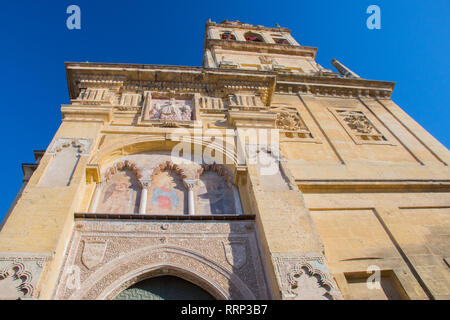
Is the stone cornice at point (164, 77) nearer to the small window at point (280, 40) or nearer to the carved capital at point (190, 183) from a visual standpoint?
the carved capital at point (190, 183)

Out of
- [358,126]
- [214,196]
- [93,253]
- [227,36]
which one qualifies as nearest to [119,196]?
[93,253]

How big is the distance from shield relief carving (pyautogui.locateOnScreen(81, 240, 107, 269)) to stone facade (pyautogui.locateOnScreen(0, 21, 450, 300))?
0.02 m

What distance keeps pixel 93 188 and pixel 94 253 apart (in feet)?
5.54

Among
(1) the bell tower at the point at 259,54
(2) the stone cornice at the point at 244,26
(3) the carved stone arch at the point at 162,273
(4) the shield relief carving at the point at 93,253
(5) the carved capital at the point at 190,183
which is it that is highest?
(2) the stone cornice at the point at 244,26

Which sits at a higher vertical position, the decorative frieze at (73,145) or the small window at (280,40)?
the small window at (280,40)

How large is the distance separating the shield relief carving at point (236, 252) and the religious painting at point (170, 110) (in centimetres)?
379

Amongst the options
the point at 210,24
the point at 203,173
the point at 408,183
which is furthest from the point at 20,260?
the point at 210,24

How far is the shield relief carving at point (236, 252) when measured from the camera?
5.11 metres

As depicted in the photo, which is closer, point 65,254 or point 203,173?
point 65,254

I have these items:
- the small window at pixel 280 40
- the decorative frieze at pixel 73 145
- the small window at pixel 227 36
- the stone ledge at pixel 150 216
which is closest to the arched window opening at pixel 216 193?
the stone ledge at pixel 150 216

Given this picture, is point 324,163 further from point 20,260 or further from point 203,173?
point 20,260

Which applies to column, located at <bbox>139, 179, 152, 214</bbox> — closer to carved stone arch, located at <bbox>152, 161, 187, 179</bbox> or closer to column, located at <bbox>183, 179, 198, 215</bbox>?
carved stone arch, located at <bbox>152, 161, 187, 179</bbox>

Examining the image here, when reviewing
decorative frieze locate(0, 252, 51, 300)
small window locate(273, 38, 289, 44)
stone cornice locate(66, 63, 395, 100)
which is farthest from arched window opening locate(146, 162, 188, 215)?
small window locate(273, 38, 289, 44)
